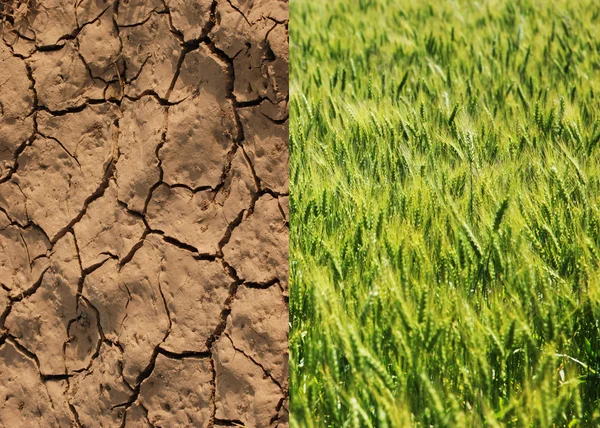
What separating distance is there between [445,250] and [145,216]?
2.44 ft

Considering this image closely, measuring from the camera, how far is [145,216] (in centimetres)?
196

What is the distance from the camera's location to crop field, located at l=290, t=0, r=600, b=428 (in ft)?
4.49

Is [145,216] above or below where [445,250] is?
above

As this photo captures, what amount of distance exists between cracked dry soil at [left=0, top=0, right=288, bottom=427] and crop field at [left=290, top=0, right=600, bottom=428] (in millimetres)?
177

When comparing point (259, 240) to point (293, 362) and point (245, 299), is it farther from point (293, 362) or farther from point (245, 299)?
point (293, 362)

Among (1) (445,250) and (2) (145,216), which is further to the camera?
(2) (145,216)

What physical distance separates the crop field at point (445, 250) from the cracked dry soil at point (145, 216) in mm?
177

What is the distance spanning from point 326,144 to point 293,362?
1.08 m

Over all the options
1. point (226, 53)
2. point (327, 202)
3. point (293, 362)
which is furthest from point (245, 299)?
point (226, 53)

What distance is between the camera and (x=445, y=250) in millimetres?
1722

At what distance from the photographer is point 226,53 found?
201 cm

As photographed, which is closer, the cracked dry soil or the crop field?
the crop field

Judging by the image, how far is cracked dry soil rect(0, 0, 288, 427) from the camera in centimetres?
182

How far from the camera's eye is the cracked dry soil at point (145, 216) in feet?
5.97
